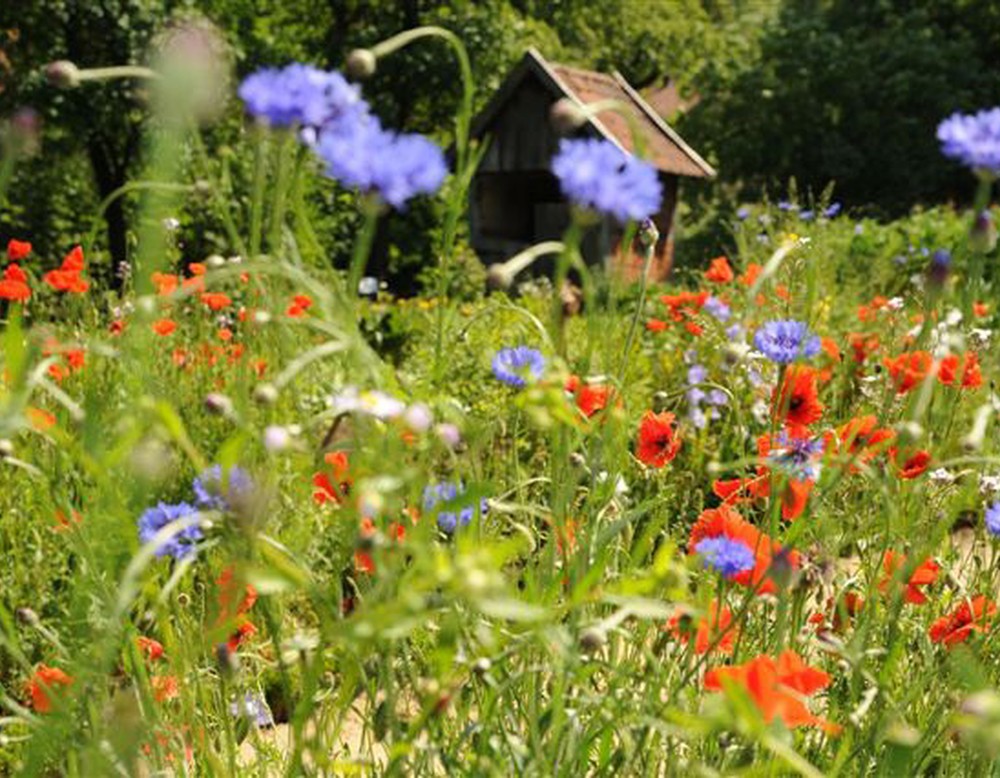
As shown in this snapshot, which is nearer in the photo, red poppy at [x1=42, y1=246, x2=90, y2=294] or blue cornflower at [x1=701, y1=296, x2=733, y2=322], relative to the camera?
red poppy at [x1=42, y1=246, x2=90, y2=294]

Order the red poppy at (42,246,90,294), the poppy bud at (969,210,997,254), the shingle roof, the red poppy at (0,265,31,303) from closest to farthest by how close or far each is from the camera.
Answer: the poppy bud at (969,210,997,254) → the red poppy at (0,265,31,303) → the red poppy at (42,246,90,294) → the shingle roof

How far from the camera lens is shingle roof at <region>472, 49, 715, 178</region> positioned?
9.55 metres

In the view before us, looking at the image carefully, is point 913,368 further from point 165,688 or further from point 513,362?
point 165,688

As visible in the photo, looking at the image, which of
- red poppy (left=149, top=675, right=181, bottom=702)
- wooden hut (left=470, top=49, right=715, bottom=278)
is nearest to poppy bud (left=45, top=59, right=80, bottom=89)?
red poppy (left=149, top=675, right=181, bottom=702)

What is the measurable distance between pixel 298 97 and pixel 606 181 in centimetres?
21

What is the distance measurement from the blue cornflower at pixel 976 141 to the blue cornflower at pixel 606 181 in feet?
0.78

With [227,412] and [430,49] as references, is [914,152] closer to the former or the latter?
[430,49]

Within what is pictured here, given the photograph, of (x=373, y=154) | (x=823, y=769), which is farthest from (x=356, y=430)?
(x=823, y=769)

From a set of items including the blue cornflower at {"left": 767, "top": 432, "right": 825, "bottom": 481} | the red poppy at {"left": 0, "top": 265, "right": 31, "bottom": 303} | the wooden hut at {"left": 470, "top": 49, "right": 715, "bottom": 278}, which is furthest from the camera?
the wooden hut at {"left": 470, "top": 49, "right": 715, "bottom": 278}

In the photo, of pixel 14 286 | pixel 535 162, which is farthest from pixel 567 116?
pixel 535 162

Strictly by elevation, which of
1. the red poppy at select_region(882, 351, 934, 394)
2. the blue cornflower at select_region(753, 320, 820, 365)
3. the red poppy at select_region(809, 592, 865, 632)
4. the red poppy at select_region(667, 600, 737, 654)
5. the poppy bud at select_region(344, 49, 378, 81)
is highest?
the poppy bud at select_region(344, 49, 378, 81)

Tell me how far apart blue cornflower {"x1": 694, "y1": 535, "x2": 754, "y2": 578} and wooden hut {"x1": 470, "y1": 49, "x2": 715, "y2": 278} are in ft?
27.7

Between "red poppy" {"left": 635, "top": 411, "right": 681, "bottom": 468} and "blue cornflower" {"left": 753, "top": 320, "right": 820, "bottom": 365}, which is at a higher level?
"blue cornflower" {"left": 753, "top": 320, "right": 820, "bottom": 365}

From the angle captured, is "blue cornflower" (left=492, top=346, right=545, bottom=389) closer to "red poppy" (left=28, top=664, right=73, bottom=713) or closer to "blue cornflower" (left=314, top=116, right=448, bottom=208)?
"blue cornflower" (left=314, top=116, right=448, bottom=208)
